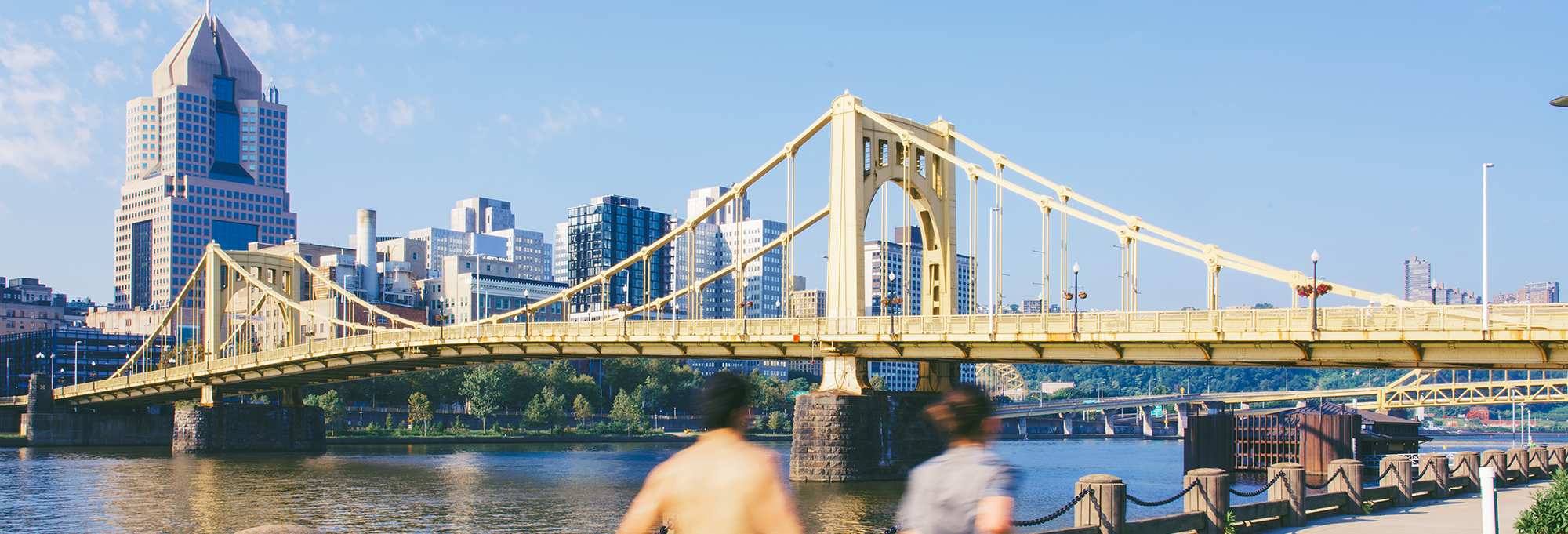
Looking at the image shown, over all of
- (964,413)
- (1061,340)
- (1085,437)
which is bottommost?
(1085,437)

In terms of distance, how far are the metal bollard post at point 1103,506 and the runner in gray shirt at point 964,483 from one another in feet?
29.5

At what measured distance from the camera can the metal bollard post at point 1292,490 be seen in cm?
2156

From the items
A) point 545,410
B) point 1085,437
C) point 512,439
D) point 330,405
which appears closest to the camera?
point 330,405

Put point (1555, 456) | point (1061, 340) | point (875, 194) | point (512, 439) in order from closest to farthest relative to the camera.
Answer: point (1555, 456) < point (1061, 340) < point (875, 194) < point (512, 439)

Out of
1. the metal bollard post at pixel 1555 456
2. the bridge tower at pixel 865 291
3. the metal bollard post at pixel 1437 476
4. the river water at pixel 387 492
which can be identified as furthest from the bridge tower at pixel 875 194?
the metal bollard post at pixel 1437 476

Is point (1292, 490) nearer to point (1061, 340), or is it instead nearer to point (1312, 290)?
point (1312, 290)

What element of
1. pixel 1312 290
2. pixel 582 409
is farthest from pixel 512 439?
pixel 1312 290

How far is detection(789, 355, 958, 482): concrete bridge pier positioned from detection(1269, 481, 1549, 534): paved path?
83.1 ft

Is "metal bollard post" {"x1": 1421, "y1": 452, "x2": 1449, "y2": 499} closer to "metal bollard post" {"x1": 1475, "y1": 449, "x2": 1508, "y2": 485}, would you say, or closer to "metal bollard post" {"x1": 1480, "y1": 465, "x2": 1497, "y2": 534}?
"metal bollard post" {"x1": 1475, "y1": 449, "x2": 1508, "y2": 485}

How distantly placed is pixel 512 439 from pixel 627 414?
55.0ft

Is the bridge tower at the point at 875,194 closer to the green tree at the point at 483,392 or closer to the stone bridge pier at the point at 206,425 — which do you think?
the stone bridge pier at the point at 206,425

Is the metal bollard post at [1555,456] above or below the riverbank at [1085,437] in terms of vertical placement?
above

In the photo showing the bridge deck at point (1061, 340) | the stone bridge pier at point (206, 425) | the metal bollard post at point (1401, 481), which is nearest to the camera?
the metal bollard post at point (1401, 481)

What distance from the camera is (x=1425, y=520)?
22609 millimetres
